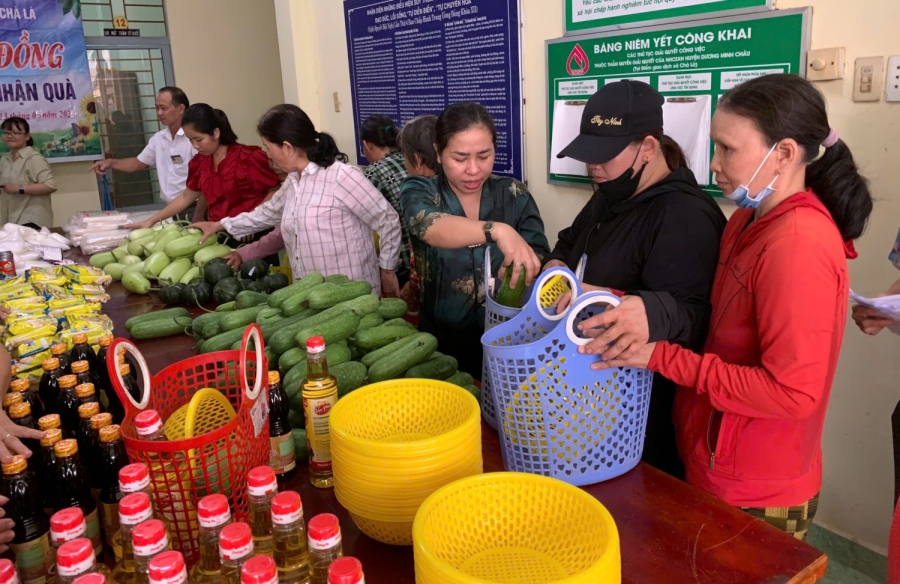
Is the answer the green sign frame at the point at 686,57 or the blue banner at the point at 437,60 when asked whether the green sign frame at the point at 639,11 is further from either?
the blue banner at the point at 437,60

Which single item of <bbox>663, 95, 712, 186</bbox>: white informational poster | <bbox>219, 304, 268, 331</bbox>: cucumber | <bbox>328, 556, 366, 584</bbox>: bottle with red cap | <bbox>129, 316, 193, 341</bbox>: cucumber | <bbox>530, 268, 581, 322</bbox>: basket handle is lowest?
<bbox>129, 316, 193, 341</bbox>: cucumber

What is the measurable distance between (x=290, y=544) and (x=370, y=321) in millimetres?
1152

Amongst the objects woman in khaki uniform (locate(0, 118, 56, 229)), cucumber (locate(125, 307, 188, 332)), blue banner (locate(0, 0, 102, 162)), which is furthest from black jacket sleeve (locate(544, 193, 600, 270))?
blue banner (locate(0, 0, 102, 162))

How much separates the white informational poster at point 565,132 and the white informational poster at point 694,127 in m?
0.56

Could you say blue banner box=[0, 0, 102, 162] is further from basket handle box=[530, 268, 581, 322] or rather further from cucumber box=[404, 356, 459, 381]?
basket handle box=[530, 268, 581, 322]

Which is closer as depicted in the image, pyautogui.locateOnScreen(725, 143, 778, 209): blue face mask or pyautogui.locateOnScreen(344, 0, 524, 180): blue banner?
pyautogui.locateOnScreen(725, 143, 778, 209): blue face mask

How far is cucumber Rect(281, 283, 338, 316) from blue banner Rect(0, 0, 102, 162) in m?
6.07

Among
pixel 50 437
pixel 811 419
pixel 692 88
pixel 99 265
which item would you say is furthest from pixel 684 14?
pixel 99 265

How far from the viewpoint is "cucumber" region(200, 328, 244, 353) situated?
2111 millimetres

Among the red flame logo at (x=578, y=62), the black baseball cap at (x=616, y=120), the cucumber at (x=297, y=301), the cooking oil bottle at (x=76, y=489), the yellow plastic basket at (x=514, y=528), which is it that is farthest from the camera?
the red flame logo at (x=578, y=62)

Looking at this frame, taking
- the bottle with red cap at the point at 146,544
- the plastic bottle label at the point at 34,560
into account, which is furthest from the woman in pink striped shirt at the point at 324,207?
the bottle with red cap at the point at 146,544

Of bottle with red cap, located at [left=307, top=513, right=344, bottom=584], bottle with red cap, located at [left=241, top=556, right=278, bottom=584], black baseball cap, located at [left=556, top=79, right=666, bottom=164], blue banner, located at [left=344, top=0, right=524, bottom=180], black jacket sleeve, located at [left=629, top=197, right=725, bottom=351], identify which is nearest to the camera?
bottle with red cap, located at [left=241, top=556, right=278, bottom=584]

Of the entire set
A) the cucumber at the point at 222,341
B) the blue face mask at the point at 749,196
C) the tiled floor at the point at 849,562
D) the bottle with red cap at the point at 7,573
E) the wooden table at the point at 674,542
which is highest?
the blue face mask at the point at 749,196

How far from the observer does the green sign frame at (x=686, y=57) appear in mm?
2400
